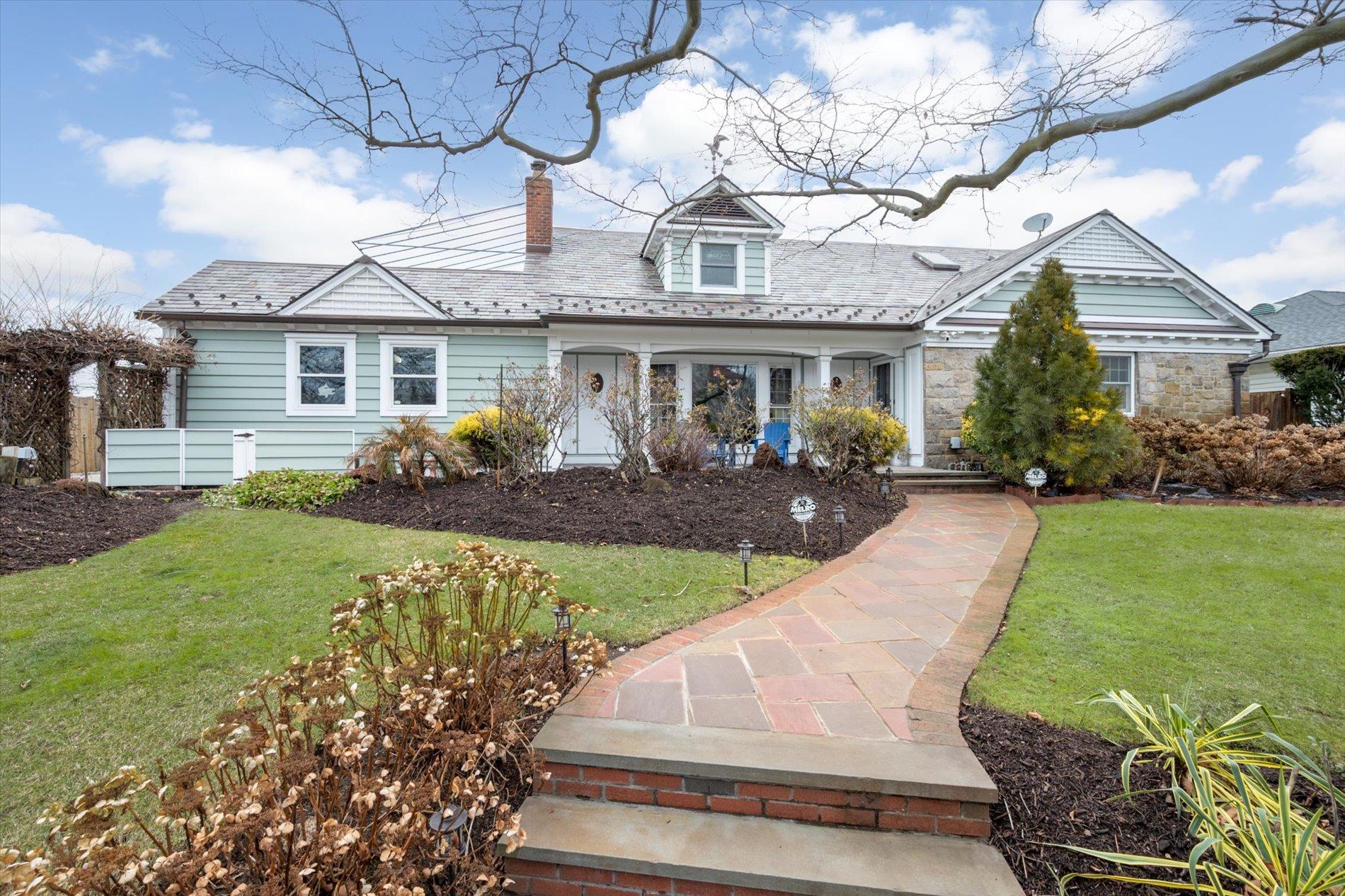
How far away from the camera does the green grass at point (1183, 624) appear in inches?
119

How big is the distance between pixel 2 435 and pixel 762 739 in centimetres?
1147

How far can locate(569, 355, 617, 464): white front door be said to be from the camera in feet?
39.6

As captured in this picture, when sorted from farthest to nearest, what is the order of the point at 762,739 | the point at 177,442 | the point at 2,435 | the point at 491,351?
1. the point at 491,351
2. the point at 177,442
3. the point at 2,435
4. the point at 762,739

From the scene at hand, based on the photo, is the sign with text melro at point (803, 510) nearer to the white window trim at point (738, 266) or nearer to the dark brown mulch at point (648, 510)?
the dark brown mulch at point (648, 510)

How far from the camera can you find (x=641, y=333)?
11086mm

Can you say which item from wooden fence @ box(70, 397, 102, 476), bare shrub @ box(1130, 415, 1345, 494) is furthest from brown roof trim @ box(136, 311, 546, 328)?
bare shrub @ box(1130, 415, 1345, 494)

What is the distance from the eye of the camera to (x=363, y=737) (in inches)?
76.1

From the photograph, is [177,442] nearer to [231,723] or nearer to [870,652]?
[231,723]

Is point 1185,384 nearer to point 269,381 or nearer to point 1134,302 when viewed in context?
point 1134,302

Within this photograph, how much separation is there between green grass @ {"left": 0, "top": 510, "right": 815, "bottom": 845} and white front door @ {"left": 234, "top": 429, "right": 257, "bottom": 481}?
124 inches

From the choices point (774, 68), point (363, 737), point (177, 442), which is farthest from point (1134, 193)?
point (177, 442)

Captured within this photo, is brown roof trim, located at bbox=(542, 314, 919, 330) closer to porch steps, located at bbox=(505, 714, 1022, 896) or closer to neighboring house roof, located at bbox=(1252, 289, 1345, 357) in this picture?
porch steps, located at bbox=(505, 714, 1022, 896)

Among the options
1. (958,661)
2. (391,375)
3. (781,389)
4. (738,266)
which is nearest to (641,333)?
(738,266)

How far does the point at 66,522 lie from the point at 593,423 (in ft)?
25.1
